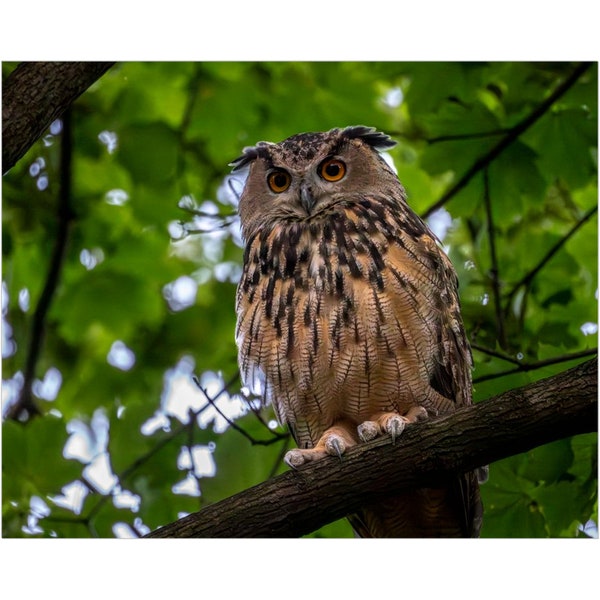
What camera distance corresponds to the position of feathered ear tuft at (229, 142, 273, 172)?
2.89m

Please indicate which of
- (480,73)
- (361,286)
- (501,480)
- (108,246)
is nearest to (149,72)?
(108,246)

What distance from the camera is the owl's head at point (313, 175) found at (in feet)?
9.14

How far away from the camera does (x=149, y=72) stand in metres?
4.09

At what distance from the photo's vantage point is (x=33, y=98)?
7.53 ft

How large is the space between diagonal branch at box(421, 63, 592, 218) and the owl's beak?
77cm

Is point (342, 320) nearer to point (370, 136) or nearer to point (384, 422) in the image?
point (384, 422)

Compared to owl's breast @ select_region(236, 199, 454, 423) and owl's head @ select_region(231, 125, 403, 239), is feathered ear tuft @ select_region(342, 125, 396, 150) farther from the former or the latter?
owl's breast @ select_region(236, 199, 454, 423)

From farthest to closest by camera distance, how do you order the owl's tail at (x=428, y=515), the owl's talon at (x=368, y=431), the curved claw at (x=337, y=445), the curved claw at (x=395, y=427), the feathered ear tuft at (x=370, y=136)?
the feathered ear tuft at (x=370, y=136), the owl's tail at (x=428, y=515), the owl's talon at (x=368, y=431), the curved claw at (x=337, y=445), the curved claw at (x=395, y=427)

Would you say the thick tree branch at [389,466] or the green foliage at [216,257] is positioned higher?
the green foliage at [216,257]

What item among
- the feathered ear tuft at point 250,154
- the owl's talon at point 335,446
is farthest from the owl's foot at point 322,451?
the feathered ear tuft at point 250,154

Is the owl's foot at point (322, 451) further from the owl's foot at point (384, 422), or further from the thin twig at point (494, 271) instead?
the thin twig at point (494, 271)

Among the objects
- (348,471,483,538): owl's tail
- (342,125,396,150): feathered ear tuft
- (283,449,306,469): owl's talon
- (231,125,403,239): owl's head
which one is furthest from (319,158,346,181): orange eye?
(348,471,483,538): owl's tail

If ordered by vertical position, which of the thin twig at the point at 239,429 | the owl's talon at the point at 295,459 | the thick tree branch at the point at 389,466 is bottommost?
the thick tree branch at the point at 389,466

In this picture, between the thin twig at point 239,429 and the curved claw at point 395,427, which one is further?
the thin twig at point 239,429
